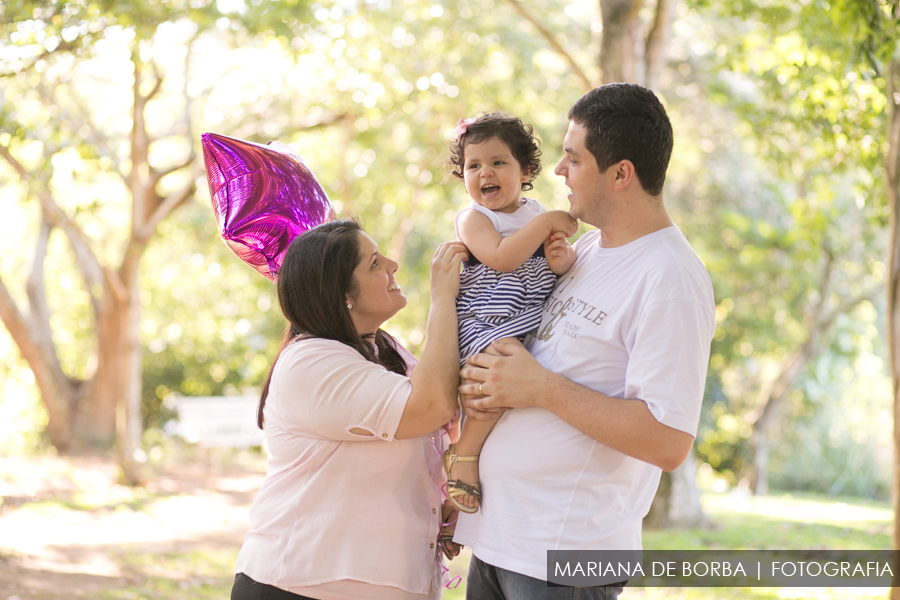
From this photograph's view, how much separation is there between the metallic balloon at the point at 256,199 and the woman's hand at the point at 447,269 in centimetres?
63

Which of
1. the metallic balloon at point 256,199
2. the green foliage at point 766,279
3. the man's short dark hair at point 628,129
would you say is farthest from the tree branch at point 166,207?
the man's short dark hair at point 628,129

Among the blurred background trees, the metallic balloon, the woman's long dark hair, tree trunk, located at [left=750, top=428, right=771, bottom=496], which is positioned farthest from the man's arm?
tree trunk, located at [left=750, top=428, right=771, bottom=496]

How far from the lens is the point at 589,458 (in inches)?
81.4

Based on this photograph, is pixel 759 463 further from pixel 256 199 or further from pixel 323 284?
pixel 323 284

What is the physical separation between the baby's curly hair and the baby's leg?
→ 80 cm

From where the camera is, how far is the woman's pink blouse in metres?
2.14

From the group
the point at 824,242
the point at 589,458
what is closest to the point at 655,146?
the point at 589,458

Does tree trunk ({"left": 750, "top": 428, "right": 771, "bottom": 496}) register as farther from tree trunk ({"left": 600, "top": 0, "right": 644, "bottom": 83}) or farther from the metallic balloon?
the metallic balloon

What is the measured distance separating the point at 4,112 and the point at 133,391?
3965mm

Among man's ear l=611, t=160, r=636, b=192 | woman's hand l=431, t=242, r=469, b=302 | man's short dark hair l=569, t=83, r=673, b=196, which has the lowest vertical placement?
woman's hand l=431, t=242, r=469, b=302

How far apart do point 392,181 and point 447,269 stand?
9589 millimetres

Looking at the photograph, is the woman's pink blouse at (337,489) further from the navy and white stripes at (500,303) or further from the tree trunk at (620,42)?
the tree trunk at (620,42)

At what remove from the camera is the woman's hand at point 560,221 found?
242 centimetres

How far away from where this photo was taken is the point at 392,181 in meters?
11.8
